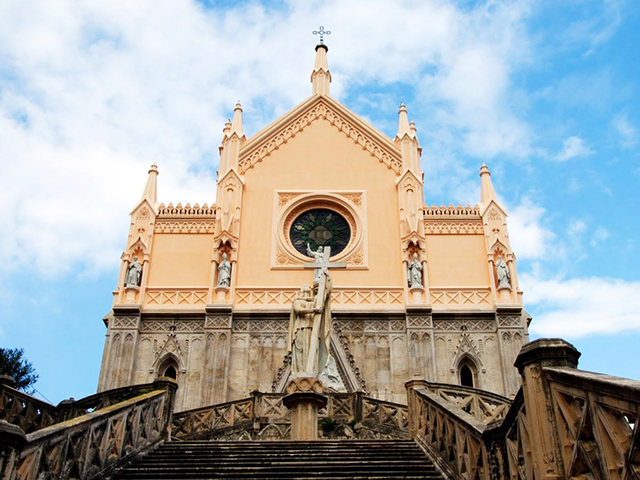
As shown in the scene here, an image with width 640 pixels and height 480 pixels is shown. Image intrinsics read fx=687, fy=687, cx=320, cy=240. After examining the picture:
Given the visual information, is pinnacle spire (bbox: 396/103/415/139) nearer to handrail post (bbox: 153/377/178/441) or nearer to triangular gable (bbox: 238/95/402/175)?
triangular gable (bbox: 238/95/402/175)

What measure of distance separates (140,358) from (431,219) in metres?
11.1

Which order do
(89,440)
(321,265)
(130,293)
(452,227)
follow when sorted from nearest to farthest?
(89,440) → (321,265) → (130,293) → (452,227)

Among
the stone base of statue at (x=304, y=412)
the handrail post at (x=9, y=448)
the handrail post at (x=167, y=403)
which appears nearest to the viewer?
the handrail post at (x=9, y=448)

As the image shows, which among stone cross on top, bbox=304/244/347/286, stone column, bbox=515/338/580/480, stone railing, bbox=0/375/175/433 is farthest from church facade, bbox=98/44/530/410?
stone column, bbox=515/338/580/480

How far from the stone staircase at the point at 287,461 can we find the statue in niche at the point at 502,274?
13.6 m

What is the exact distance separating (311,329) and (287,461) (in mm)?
5985

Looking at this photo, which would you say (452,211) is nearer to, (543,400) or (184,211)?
(184,211)

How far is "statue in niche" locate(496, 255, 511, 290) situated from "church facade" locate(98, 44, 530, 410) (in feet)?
0.22

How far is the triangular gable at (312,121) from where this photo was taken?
2591cm

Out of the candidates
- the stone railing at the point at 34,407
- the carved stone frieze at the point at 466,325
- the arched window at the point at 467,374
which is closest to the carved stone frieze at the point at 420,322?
the carved stone frieze at the point at 466,325

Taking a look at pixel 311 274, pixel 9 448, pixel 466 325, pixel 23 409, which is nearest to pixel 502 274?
pixel 466 325

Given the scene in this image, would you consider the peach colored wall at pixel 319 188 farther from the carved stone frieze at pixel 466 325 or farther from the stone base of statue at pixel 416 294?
the carved stone frieze at pixel 466 325

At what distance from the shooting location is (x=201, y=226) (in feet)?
81.0

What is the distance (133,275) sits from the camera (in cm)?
2312
